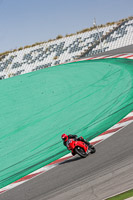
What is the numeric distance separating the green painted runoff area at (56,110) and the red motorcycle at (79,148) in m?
1.21

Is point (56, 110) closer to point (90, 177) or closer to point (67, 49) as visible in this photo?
point (90, 177)

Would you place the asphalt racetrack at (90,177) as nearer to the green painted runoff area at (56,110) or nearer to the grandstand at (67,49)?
the green painted runoff area at (56,110)

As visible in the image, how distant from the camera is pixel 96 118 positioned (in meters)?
11.9

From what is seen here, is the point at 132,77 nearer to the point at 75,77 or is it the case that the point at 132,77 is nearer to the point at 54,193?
the point at 75,77

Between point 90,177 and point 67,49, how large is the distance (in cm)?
2478

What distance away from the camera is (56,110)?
48.7ft

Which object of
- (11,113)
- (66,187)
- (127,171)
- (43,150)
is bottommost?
(127,171)

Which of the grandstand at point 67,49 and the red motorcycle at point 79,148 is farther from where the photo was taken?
the grandstand at point 67,49

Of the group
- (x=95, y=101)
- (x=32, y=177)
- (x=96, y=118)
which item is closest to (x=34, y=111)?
(x=95, y=101)

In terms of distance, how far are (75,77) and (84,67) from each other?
2.65m

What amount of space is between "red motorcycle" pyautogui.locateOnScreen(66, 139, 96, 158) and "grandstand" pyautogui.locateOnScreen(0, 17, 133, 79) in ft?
63.3

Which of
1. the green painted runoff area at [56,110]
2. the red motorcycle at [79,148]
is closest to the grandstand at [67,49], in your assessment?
the green painted runoff area at [56,110]

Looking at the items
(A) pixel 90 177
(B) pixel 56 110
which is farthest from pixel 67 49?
(A) pixel 90 177

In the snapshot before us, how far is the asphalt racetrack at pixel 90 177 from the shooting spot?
6430 millimetres
